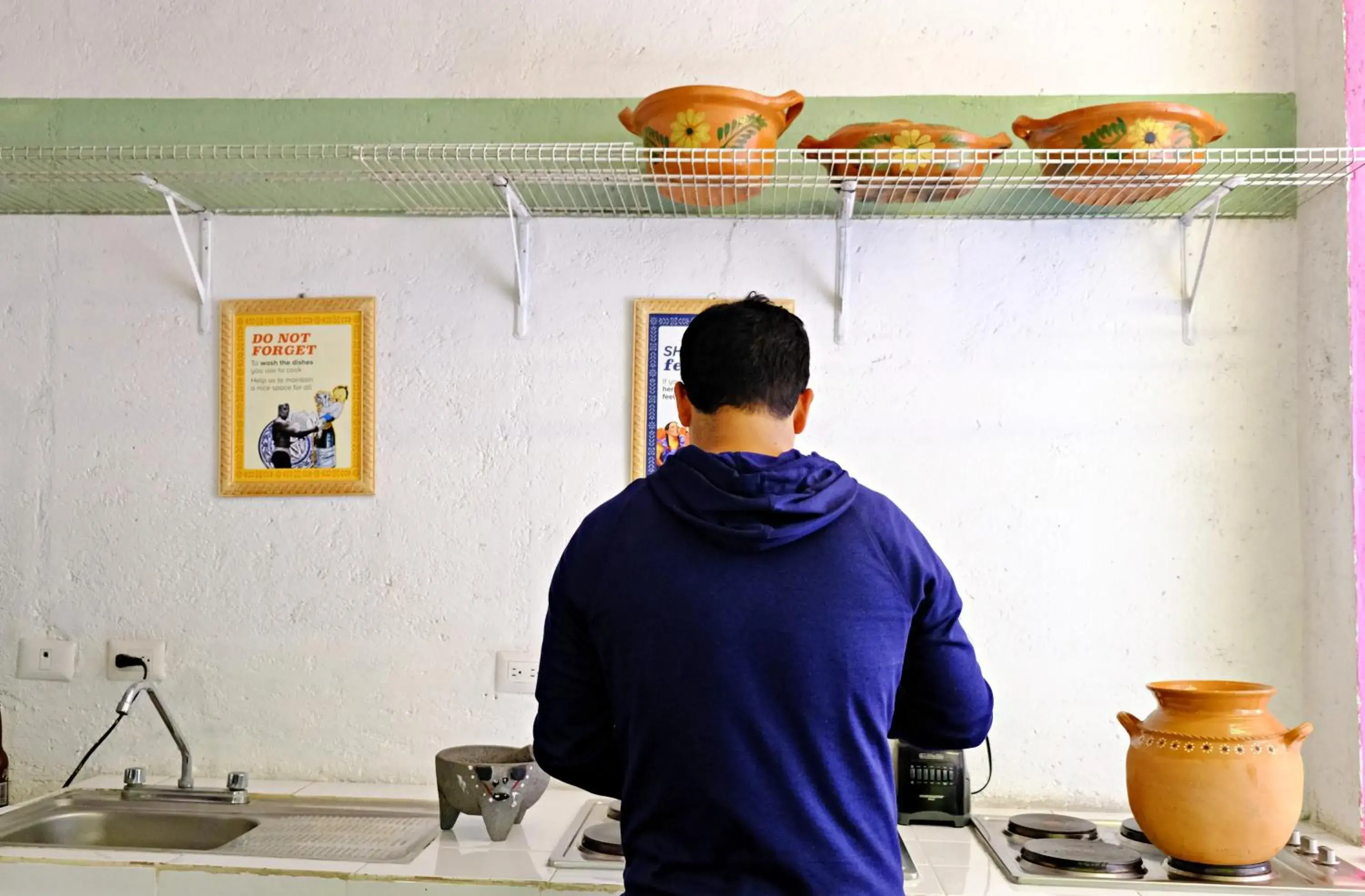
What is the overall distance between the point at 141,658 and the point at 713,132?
1410 mm

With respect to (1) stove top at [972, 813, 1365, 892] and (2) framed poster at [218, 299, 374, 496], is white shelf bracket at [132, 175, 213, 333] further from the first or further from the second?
(1) stove top at [972, 813, 1365, 892]

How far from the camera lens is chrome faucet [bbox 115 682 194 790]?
2.06 meters

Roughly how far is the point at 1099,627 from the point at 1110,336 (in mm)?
524

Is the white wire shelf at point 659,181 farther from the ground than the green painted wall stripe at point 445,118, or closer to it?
closer to it

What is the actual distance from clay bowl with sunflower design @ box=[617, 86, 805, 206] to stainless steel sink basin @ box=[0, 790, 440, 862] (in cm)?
112

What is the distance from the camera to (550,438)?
7.16 feet

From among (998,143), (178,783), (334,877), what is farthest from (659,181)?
(178,783)

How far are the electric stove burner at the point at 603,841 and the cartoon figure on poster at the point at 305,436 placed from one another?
852 millimetres

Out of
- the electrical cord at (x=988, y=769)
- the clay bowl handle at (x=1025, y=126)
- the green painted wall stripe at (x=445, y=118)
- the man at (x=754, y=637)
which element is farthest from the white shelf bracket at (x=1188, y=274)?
the man at (x=754, y=637)

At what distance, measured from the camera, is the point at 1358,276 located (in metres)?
1.93

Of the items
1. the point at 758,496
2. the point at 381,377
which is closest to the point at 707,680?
the point at 758,496

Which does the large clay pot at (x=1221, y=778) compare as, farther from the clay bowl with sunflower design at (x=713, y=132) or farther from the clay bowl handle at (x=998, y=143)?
the clay bowl with sunflower design at (x=713, y=132)

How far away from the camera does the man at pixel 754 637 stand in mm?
1108

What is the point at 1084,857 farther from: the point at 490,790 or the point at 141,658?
the point at 141,658
